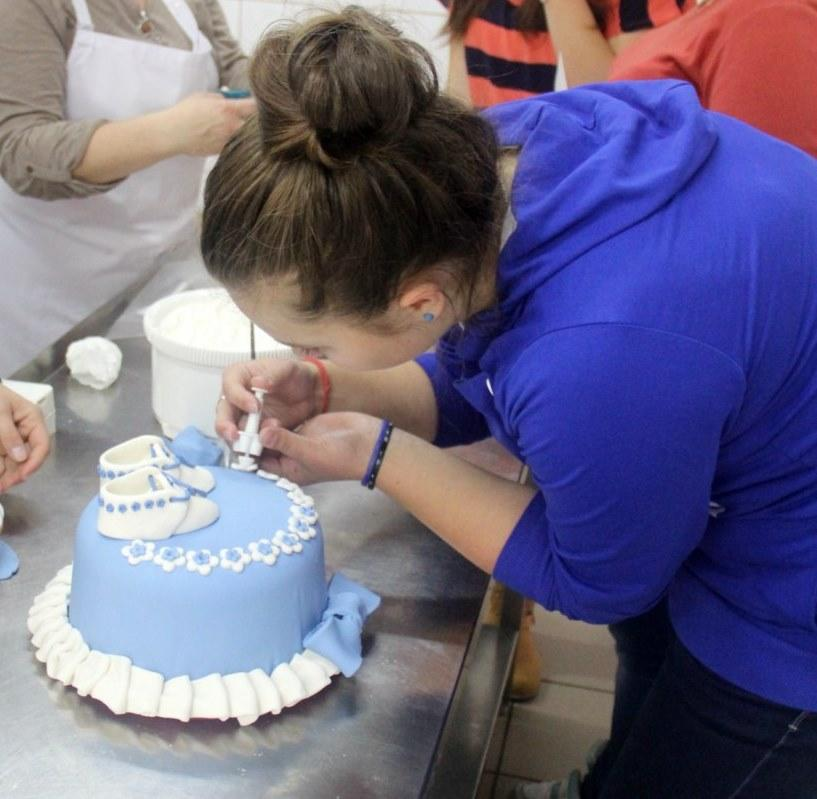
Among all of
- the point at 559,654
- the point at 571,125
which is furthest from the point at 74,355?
the point at 559,654

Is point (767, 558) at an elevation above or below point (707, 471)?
below

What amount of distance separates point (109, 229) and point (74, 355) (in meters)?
0.46

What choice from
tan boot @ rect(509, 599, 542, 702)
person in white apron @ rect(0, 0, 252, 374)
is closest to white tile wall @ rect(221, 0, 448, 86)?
person in white apron @ rect(0, 0, 252, 374)

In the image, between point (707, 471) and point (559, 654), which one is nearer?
point (707, 471)

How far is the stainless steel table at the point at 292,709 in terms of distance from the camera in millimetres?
754

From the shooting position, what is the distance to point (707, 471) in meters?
0.74

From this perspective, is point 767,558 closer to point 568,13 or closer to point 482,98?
point 568,13

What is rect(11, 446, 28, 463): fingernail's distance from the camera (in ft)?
3.36

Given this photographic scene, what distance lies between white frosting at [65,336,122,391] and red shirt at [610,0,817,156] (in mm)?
750

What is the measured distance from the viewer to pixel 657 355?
687mm

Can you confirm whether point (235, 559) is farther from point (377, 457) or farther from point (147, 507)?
point (377, 457)

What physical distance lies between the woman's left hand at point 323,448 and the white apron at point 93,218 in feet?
2.43

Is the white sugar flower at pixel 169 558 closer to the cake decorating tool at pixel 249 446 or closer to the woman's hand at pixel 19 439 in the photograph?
the cake decorating tool at pixel 249 446

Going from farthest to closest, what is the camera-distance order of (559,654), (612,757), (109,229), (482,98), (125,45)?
1. (559,654)
2. (482,98)
3. (109,229)
4. (125,45)
5. (612,757)
